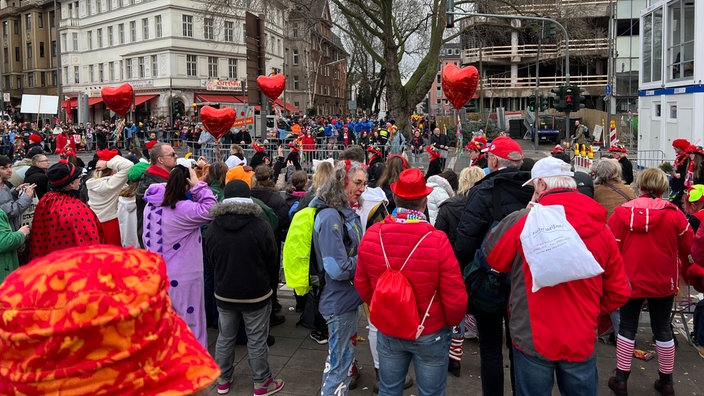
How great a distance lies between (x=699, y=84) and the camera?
665 inches

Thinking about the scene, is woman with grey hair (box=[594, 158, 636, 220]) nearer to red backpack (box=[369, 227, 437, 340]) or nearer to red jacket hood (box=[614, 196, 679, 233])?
red jacket hood (box=[614, 196, 679, 233])

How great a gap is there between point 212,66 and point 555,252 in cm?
5671

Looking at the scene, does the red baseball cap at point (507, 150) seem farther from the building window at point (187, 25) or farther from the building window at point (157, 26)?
the building window at point (157, 26)

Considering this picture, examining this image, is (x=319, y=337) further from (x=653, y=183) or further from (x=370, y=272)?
(x=653, y=183)

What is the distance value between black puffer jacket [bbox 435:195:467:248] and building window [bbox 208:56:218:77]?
54.3 metres

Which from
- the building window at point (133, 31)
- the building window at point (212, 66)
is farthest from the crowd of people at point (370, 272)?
the building window at point (133, 31)

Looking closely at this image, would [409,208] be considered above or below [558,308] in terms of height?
above

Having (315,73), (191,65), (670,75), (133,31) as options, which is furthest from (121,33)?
(670,75)

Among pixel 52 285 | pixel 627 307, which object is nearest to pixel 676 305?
pixel 627 307

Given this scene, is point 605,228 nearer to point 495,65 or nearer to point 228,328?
point 228,328

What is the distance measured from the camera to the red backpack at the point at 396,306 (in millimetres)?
3436

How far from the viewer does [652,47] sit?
68.4 feet

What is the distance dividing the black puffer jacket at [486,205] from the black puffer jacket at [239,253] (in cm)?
164

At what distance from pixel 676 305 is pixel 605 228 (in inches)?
141
